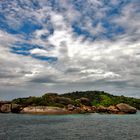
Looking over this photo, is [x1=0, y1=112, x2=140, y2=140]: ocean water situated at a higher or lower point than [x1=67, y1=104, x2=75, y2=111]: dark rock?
lower

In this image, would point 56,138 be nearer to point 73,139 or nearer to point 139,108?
point 73,139

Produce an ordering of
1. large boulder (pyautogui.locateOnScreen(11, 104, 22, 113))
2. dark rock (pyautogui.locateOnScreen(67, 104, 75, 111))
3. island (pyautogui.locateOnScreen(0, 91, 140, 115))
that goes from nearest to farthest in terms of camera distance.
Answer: island (pyautogui.locateOnScreen(0, 91, 140, 115))
dark rock (pyautogui.locateOnScreen(67, 104, 75, 111))
large boulder (pyautogui.locateOnScreen(11, 104, 22, 113))

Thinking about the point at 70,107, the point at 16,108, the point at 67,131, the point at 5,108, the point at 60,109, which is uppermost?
the point at 5,108

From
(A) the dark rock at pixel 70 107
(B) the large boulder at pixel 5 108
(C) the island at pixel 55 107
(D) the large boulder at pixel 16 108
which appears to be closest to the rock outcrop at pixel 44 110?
(C) the island at pixel 55 107

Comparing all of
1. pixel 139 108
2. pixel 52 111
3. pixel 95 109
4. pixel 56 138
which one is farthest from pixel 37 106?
pixel 139 108

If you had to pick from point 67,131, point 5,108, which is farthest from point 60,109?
point 67,131

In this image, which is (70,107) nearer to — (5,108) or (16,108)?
(16,108)

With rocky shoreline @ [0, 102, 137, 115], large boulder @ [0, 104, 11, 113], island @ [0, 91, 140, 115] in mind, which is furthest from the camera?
large boulder @ [0, 104, 11, 113]

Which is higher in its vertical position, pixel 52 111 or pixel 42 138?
pixel 52 111

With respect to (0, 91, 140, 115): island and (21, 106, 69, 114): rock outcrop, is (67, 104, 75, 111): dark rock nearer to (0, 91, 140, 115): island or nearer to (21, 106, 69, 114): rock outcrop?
(0, 91, 140, 115): island

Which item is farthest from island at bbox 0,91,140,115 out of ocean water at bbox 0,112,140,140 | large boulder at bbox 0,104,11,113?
ocean water at bbox 0,112,140,140

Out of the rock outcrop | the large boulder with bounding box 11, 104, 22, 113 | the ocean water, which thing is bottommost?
the ocean water

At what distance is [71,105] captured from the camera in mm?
125562

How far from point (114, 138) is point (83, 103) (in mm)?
94599
